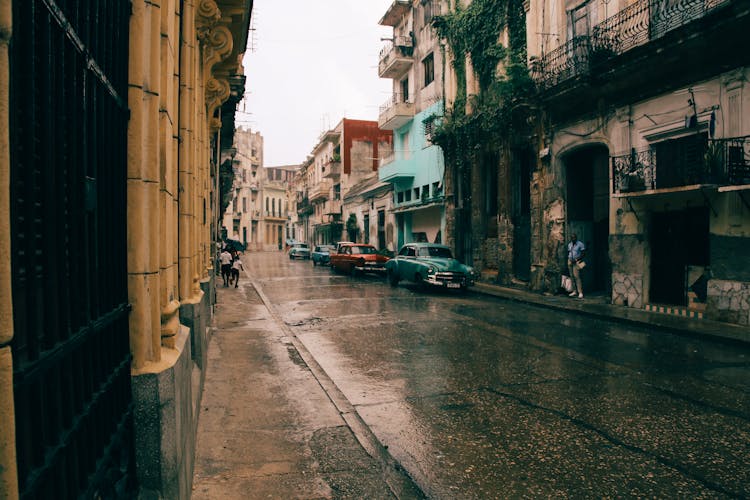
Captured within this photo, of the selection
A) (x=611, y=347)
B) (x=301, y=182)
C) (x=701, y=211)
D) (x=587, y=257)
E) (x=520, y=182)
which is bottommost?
(x=611, y=347)

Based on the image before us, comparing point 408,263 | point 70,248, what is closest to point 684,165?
point 408,263

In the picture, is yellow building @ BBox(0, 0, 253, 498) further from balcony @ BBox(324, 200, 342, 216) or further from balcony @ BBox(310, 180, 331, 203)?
balcony @ BBox(310, 180, 331, 203)

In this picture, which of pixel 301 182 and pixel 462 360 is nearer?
pixel 462 360

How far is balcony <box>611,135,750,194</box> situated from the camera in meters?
11.0

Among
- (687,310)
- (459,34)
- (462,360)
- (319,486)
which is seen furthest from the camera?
(459,34)

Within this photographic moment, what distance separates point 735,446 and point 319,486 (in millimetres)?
Result: 3596

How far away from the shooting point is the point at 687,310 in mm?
12797

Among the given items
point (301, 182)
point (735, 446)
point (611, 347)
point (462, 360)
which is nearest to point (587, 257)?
point (611, 347)

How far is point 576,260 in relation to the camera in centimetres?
1628

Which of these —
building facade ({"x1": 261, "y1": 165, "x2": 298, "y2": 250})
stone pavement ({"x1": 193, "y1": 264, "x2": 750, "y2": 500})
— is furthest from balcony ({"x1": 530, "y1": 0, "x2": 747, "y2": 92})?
building facade ({"x1": 261, "y1": 165, "x2": 298, "y2": 250})

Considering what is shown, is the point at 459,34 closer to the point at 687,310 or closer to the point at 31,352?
the point at 687,310

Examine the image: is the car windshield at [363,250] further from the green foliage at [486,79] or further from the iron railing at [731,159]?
the iron railing at [731,159]

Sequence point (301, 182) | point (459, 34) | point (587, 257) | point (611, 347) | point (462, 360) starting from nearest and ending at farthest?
point (462, 360)
point (611, 347)
point (587, 257)
point (459, 34)
point (301, 182)

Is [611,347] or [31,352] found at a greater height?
[31,352]
